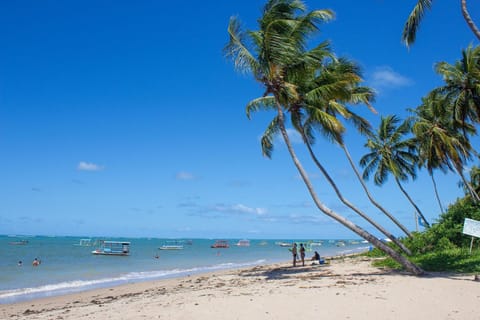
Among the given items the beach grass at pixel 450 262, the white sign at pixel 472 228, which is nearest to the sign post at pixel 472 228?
the white sign at pixel 472 228

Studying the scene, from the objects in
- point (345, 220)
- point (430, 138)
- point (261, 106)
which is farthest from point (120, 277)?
Answer: point (430, 138)

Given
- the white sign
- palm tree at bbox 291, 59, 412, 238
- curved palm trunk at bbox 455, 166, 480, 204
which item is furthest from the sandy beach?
curved palm trunk at bbox 455, 166, 480, 204

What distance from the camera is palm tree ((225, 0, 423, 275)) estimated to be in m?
13.9

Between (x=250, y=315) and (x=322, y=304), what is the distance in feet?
5.56

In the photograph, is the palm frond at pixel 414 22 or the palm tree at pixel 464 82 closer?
the palm frond at pixel 414 22

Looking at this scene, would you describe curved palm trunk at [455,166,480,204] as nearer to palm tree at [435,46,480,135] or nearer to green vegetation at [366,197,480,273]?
green vegetation at [366,197,480,273]

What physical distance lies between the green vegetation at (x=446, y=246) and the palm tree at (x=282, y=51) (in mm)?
3532

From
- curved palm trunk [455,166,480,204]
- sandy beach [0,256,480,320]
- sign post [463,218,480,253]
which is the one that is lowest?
sandy beach [0,256,480,320]

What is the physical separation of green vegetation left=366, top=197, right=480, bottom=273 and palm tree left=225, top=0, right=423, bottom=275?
3532 mm

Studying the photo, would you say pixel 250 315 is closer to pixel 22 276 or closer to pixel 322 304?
pixel 322 304

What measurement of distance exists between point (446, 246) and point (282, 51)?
12.2 meters

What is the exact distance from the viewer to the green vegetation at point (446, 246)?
14.2 meters

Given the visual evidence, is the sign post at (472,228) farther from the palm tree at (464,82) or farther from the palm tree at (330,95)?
the palm tree at (464,82)

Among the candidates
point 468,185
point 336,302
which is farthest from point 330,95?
point 468,185
